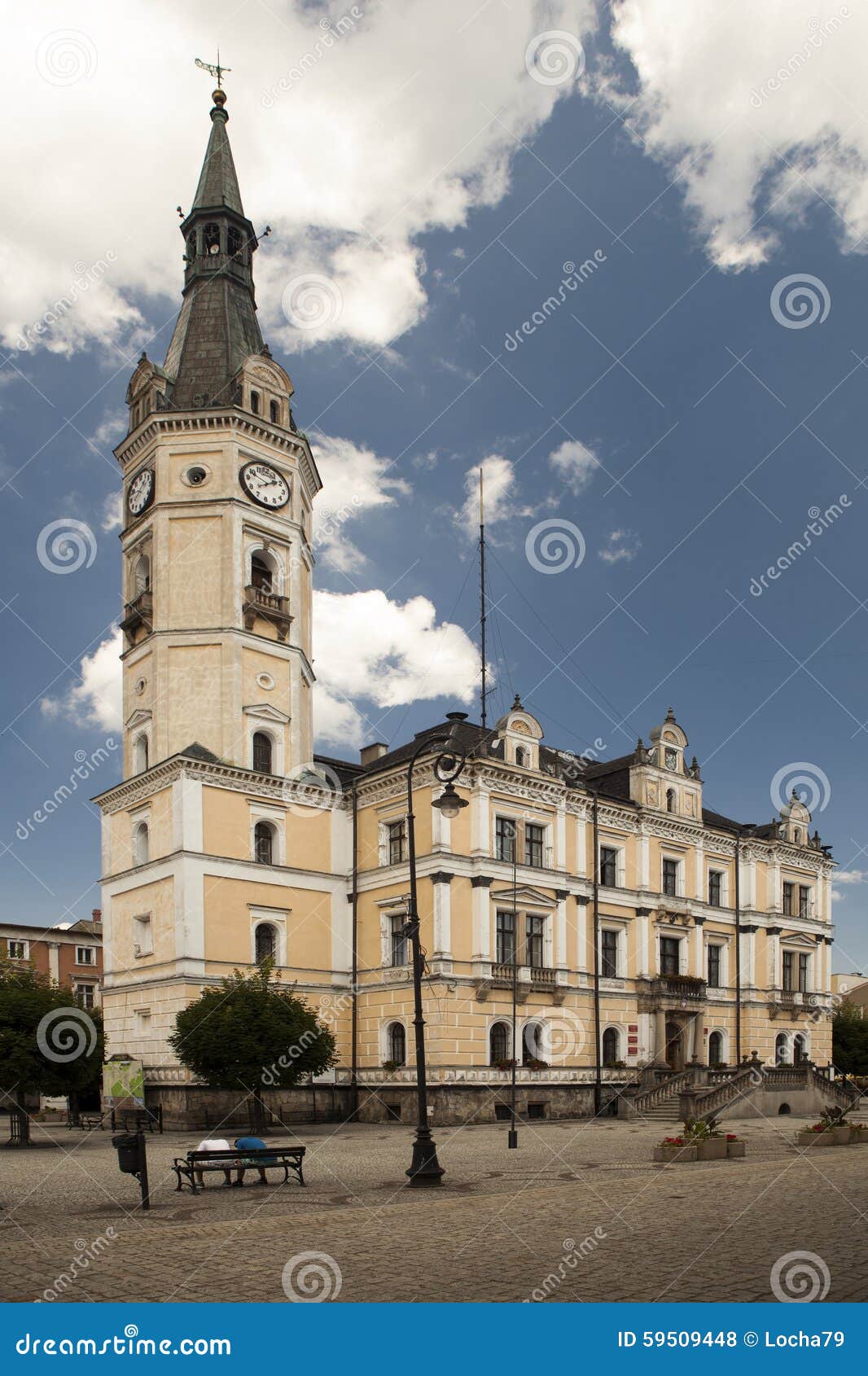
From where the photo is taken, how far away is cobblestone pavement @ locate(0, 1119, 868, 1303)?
11391 mm

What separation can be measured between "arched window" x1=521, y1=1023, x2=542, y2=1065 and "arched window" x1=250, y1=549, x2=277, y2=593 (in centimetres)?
2114

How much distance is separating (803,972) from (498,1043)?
2300 cm

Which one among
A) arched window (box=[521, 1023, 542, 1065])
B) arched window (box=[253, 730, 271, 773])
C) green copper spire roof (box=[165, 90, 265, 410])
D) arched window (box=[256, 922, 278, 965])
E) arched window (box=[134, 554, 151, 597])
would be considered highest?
green copper spire roof (box=[165, 90, 265, 410])

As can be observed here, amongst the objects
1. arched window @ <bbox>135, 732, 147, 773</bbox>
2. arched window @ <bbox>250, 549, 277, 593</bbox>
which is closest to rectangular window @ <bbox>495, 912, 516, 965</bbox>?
arched window @ <bbox>135, 732, 147, 773</bbox>

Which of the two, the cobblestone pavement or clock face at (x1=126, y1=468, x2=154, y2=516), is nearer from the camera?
the cobblestone pavement

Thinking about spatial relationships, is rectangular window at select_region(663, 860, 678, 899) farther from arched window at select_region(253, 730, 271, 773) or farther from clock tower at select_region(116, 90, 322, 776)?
arched window at select_region(253, 730, 271, 773)

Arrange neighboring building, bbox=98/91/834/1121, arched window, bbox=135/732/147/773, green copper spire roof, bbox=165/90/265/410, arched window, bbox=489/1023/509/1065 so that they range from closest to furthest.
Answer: neighboring building, bbox=98/91/834/1121
arched window, bbox=489/1023/509/1065
arched window, bbox=135/732/147/773
green copper spire roof, bbox=165/90/265/410

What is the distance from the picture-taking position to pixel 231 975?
1699 inches

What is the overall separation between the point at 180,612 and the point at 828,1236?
1518 inches

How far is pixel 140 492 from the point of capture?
5097cm

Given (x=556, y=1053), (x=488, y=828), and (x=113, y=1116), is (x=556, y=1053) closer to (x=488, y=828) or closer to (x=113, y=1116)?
(x=488, y=828)

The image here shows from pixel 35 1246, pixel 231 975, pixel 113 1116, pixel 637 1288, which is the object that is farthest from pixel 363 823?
pixel 637 1288

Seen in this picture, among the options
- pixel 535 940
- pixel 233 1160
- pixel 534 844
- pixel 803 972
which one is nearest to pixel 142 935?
pixel 535 940

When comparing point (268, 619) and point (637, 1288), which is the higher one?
point (268, 619)
